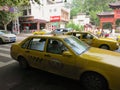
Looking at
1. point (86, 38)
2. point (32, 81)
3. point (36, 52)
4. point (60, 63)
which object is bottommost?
point (32, 81)

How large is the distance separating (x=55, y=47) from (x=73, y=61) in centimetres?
91

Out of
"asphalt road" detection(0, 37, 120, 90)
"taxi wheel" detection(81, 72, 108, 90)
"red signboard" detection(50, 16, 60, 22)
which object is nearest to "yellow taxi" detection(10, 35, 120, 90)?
"taxi wheel" detection(81, 72, 108, 90)

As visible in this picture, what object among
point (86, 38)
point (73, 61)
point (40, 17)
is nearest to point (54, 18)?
point (40, 17)

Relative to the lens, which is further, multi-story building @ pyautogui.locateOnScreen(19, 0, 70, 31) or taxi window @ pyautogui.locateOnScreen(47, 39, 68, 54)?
multi-story building @ pyautogui.locateOnScreen(19, 0, 70, 31)

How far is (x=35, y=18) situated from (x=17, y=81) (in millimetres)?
30050

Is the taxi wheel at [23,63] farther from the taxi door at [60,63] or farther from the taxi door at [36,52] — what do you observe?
the taxi door at [60,63]

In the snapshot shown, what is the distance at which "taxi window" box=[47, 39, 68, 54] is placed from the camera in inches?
190

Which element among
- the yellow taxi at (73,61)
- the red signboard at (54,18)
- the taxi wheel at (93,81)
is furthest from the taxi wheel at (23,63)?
the red signboard at (54,18)

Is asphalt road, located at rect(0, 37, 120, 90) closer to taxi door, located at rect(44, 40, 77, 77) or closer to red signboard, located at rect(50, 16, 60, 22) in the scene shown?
taxi door, located at rect(44, 40, 77, 77)

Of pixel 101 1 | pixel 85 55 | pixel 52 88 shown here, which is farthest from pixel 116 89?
pixel 101 1

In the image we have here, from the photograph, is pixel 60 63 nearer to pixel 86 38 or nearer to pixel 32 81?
pixel 32 81

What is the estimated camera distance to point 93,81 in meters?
4.15

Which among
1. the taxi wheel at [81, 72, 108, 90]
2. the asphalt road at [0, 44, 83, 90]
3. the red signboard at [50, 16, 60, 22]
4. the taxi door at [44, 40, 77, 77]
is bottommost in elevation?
the asphalt road at [0, 44, 83, 90]

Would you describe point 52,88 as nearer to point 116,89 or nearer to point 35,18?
point 116,89
